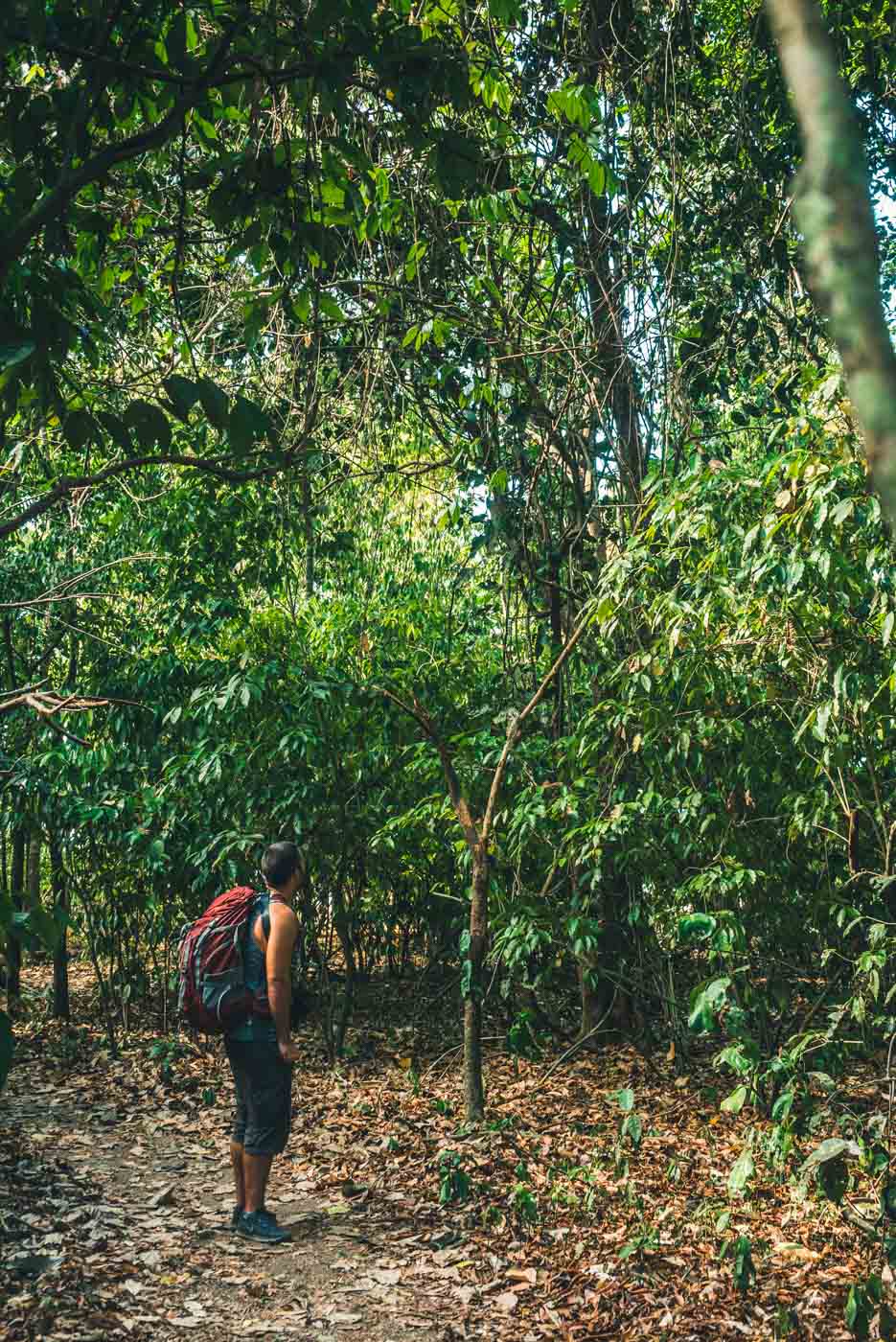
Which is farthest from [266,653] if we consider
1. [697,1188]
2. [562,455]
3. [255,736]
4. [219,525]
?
[697,1188]

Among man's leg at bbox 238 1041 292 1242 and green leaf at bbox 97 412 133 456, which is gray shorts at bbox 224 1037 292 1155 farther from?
green leaf at bbox 97 412 133 456

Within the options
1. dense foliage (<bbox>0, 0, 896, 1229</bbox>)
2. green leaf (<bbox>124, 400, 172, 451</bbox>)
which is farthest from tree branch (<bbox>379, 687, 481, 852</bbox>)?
green leaf (<bbox>124, 400, 172, 451</bbox>)

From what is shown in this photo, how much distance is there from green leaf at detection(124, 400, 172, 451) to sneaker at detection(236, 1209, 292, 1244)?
380cm

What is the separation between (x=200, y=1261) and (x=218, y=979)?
1173mm

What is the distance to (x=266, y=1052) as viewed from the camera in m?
5.10

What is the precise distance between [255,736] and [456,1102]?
258 centimetres

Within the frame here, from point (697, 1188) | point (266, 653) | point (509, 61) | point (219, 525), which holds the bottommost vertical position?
point (697, 1188)

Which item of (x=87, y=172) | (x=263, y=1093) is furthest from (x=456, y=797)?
(x=87, y=172)

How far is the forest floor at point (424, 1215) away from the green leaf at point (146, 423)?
10.7 feet

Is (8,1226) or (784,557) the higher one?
(784,557)

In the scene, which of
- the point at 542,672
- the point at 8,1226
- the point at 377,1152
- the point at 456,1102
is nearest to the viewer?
the point at 8,1226

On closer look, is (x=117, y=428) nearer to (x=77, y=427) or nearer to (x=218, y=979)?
(x=77, y=427)

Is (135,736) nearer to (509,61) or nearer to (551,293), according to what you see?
(551,293)

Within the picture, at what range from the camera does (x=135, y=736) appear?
26.2 feet
